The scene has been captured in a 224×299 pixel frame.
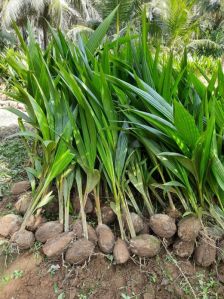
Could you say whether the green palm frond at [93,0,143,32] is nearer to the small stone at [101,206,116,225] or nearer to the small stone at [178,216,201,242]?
the small stone at [101,206,116,225]

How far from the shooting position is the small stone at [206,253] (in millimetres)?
992

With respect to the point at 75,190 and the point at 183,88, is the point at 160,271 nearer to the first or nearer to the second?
the point at 75,190

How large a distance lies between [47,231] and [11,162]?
32.4 inches

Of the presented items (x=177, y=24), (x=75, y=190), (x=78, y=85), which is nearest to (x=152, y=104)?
(x=78, y=85)

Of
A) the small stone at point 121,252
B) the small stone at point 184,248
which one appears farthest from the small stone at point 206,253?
the small stone at point 121,252

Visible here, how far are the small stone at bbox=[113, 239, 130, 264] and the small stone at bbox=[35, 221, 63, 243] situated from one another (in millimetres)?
224

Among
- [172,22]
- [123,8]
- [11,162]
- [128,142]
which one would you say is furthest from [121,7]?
[128,142]

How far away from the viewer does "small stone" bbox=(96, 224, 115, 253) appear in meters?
1.01

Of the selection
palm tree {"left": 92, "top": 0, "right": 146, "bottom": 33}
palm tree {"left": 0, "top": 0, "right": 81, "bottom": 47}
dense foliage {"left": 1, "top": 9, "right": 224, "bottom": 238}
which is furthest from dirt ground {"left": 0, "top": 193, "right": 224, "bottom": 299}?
palm tree {"left": 0, "top": 0, "right": 81, "bottom": 47}

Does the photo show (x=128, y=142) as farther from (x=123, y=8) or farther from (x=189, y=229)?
(x=123, y=8)

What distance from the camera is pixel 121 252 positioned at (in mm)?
993

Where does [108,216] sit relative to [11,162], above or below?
above

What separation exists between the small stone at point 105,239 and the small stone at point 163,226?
162 mm

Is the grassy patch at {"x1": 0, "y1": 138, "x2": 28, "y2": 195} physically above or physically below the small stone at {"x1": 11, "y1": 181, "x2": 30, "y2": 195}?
below
